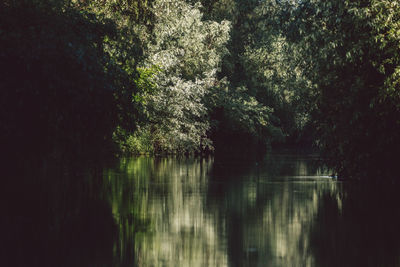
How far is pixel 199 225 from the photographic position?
1212 cm

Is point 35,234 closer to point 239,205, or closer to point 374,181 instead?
point 239,205

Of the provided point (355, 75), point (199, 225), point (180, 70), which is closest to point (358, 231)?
point (199, 225)

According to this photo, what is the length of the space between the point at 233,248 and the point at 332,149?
13003 mm

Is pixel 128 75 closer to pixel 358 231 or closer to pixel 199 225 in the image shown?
pixel 199 225

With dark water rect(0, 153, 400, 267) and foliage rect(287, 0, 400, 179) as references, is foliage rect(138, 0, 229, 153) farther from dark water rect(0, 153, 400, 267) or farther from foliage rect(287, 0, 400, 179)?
dark water rect(0, 153, 400, 267)

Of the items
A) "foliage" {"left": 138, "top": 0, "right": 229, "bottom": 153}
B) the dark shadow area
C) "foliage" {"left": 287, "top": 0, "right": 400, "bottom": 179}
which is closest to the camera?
the dark shadow area

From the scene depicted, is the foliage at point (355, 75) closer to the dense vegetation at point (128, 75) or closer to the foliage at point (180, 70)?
the dense vegetation at point (128, 75)

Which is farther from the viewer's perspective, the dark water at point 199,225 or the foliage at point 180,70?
the foliage at point 180,70

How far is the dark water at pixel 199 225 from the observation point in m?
8.87

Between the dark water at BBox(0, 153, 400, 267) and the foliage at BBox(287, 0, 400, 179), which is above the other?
the foliage at BBox(287, 0, 400, 179)

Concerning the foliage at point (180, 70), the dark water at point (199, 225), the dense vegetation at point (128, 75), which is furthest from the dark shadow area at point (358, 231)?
the foliage at point (180, 70)

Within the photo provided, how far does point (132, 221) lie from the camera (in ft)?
41.7

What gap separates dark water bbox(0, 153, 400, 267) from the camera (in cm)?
887

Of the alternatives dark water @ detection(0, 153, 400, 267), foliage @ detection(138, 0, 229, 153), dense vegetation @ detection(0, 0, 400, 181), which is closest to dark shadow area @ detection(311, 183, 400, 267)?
dark water @ detection(0, 153, 400, 267)
